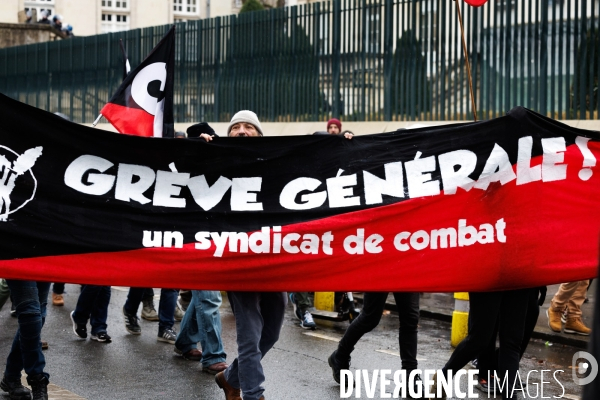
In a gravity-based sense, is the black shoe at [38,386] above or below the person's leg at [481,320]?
below

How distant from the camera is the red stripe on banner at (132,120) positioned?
808cm

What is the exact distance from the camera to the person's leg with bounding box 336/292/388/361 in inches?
278

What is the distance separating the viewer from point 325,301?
415 inches

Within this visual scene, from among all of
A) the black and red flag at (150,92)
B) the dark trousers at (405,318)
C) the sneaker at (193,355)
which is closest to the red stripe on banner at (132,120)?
the black and red flag at (150,92)

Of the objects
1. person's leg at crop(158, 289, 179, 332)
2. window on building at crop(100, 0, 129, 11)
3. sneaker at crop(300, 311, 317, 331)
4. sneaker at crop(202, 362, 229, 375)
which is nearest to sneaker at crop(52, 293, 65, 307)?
person's leg at crop(158, 289, 179, 332)

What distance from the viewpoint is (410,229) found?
6.23 metres

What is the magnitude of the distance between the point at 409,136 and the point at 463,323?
291 centimetres

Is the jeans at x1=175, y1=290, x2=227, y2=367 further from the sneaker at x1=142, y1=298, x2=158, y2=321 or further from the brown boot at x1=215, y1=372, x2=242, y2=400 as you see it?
the sneaker at x1=142, y1=298, x2=158, y2=321

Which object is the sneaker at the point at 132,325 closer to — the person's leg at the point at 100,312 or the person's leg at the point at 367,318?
the person's leg at the point at 100,312

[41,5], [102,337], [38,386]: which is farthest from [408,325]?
[41,5]

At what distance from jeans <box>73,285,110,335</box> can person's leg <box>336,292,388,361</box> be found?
2.81 m

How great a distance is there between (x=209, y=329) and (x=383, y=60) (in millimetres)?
9040

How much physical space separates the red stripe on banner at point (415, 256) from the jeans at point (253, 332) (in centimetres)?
12

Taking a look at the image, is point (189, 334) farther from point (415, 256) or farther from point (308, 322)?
point (415, 256)
